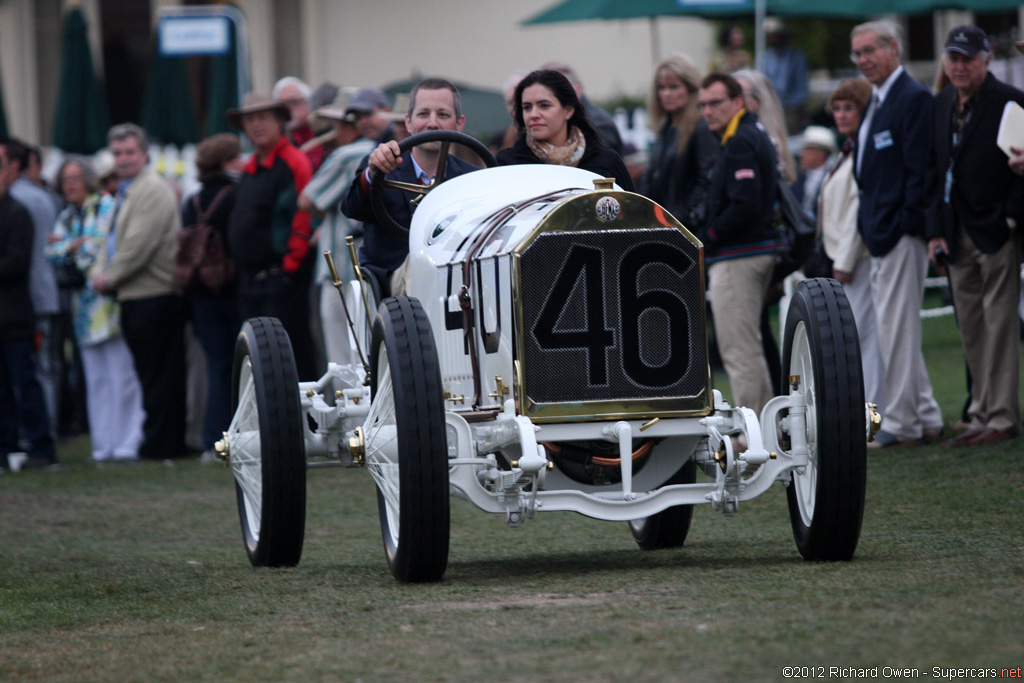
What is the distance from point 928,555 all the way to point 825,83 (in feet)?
52.3

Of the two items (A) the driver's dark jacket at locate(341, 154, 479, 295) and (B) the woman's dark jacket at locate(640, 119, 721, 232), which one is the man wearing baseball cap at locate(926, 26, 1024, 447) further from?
(A) the driver's dark jacket at locate(341, 154, 479, 295)

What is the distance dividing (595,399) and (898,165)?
166 inches

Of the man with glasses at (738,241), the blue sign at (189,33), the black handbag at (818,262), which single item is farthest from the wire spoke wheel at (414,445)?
the blue sign at (189,33)

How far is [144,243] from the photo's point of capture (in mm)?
10602

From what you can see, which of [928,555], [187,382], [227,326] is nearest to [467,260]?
[928,555]

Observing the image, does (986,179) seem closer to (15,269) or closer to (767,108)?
(767,108)

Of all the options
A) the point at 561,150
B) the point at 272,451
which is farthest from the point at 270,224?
the point at 272,451

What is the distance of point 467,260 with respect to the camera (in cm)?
526

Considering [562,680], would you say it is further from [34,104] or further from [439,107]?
[34,104]

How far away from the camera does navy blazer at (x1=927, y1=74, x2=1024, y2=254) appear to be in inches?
311

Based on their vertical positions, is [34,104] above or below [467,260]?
above

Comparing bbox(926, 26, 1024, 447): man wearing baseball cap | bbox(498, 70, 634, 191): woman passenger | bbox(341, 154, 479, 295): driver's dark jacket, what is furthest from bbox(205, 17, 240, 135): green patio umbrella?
bbox(498, 70, 634, 191): woman passenger

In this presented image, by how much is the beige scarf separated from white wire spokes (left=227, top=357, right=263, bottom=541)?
144cm

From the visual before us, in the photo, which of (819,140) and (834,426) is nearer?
(834,426)
